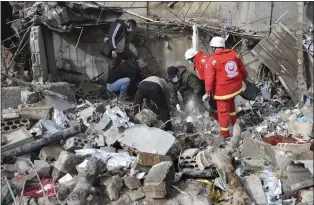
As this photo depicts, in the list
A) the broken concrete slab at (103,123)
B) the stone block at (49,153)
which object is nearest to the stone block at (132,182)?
the stone block at (49,153)

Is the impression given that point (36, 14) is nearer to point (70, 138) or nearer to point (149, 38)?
point (149, 38)

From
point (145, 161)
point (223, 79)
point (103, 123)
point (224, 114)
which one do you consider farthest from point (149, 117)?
point (145, 161)

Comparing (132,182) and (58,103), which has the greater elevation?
(58,103)

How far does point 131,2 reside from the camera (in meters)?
9.46

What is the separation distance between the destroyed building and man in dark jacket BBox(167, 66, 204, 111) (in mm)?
453

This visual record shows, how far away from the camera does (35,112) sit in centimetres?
639

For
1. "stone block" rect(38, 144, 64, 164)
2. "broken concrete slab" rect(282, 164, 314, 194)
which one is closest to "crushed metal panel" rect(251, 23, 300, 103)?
"broken concrete slab" rect(282, 164, 314, 194)

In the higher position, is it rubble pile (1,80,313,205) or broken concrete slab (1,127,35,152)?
broken concrete slab (1,127,35,152)

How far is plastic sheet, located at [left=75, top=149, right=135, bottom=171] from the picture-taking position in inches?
199

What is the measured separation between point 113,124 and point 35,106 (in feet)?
4.59

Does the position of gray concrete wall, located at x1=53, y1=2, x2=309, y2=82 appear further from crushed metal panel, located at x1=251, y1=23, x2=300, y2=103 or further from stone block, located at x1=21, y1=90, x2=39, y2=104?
stone block, located at x1=21, y1=90, x2=39, y2=104

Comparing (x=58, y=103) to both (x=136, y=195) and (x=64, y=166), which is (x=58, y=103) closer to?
(x=64, y=166)

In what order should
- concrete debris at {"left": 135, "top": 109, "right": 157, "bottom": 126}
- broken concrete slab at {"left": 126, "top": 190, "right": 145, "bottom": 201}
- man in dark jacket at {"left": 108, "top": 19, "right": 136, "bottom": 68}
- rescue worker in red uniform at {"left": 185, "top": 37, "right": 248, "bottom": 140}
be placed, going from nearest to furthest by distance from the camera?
1. broken concrete slab at {"left": 126, "top": 190, "right": 145, "bottom": 201}
2. rescue worker in red uniform at {"left": 185, "top": 37, "right": 248, "bottom": 140}
3. concrete debris at {"left": 135, "top": 109, "right": 157, "bottom": 126}
4. man in dark jacket at {"left": 108, "top": 19, "right": 136, "bottom": 68}

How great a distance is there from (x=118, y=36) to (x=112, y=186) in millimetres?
4865
